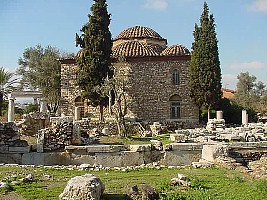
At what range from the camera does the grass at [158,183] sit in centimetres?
730

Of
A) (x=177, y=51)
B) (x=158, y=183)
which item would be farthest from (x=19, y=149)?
(x=177, y=51)

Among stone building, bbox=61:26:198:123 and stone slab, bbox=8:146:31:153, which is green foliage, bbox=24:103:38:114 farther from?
stone slab, bbox=8:146:31:153

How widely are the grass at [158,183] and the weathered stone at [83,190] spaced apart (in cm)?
57

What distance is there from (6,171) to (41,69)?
2803 cm

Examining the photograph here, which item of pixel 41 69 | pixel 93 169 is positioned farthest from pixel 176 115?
pixel 93 169

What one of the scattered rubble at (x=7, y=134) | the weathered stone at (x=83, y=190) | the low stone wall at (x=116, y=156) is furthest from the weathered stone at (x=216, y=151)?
the scattered rubble at (x=7, y=134)

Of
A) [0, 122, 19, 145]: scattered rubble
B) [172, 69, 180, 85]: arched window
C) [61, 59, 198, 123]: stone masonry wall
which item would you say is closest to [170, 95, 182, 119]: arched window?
[61, 59, 198, 123]: stone masonry wall

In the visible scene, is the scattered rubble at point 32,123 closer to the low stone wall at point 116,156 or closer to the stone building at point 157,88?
the low stone wall at point 116,156

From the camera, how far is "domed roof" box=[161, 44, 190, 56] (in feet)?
105

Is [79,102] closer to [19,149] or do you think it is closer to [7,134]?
[7,134]

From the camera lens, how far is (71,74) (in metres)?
32.9

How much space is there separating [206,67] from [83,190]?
24.3m

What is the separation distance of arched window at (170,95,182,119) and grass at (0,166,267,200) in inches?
822

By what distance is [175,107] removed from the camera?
103ft
